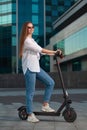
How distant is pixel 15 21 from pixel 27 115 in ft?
248

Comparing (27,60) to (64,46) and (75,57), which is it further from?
(64,46)

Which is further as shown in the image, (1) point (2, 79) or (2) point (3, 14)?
(2) point (3, 14)

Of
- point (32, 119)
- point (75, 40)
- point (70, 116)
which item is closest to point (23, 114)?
point (32, 119)

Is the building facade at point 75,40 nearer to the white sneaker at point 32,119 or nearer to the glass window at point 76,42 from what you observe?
the glass window at point 76,42

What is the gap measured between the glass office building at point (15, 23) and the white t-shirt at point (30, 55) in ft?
238

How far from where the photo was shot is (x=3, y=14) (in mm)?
85000

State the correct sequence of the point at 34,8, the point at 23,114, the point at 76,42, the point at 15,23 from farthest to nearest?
1. the point at 34,8
2. the point at 15,23
3. the point at 76,42
4. the point at 23,114

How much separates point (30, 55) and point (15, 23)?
248 feet

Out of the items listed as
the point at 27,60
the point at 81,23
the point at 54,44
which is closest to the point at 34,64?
the point at 27,60

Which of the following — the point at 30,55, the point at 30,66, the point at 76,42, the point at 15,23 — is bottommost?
the point at 30,66

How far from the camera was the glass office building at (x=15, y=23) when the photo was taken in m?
81.9

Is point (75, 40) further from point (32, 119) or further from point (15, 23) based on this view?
point (32, 119)

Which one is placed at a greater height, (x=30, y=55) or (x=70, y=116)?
(x=30, y=55)

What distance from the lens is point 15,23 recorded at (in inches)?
3260
